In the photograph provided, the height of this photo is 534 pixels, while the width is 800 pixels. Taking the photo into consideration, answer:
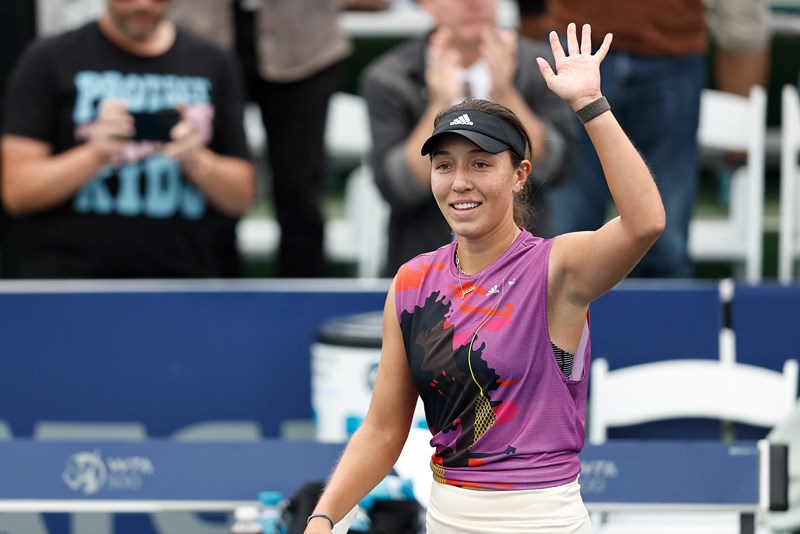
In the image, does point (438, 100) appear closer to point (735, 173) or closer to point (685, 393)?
point (685, 393)

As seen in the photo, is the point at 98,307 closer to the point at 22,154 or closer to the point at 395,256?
the point at 22,154

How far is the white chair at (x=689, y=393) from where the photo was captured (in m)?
4.79

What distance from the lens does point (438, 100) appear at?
16.9 ft

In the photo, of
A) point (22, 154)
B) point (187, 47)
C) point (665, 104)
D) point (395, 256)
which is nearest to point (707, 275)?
point (665, 104)

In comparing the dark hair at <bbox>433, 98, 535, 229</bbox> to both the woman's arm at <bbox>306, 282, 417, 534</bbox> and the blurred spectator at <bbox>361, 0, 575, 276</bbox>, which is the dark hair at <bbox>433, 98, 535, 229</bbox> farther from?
the blurred spectator at <bbox>361, 0, 575, 276</bbox>

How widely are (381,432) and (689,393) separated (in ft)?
7.38

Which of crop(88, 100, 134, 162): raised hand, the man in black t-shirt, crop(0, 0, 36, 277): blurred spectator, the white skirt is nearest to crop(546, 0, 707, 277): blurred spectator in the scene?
the man in black t-shirt

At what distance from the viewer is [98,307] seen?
504 cm

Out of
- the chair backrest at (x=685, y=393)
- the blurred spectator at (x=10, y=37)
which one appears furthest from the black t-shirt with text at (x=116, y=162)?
the chair backrest at (x=685, y=393)

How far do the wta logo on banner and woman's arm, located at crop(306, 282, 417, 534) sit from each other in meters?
1.41

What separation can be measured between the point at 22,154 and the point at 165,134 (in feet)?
1.80

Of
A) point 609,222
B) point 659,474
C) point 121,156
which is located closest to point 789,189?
point 659,474

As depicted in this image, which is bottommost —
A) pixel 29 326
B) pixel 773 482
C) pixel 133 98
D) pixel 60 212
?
pixel 773 482

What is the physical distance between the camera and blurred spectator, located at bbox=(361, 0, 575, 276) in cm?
508
